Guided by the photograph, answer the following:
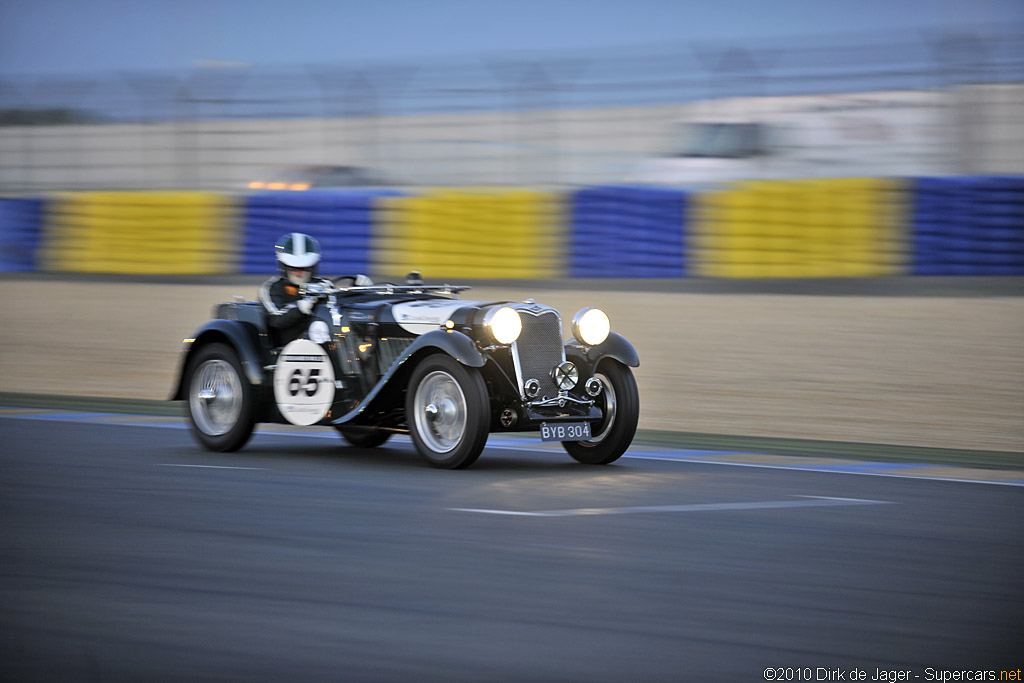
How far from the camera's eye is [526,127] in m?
20.6

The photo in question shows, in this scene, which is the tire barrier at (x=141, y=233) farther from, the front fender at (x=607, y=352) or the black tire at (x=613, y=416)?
the black tire at (x=613, y=416)

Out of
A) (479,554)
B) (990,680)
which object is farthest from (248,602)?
(990,680)

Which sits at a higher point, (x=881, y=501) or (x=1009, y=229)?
(x=1009, y=229)

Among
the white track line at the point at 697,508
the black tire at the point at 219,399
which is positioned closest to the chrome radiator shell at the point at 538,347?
the white track line at the point at 697,508

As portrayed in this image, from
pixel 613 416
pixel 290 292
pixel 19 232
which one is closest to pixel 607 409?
pixel 613 416

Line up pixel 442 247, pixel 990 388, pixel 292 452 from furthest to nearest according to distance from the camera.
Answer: pixel 442 247, pixel 990 388, pixel 292 452

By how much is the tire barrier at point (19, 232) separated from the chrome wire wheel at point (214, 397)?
525 inches

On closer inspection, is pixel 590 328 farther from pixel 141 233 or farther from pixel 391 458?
pixel 141 233

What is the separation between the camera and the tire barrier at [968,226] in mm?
16734

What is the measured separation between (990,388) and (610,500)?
632 centimetres

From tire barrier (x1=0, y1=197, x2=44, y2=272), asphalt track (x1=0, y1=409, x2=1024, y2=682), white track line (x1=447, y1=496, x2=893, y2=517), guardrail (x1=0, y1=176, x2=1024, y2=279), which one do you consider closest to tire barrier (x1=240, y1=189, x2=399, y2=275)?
guardrail (x1=0, y1=176, x2=1024, y2=279)

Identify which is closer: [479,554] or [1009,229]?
[479,554]

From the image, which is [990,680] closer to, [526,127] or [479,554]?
[479,554]

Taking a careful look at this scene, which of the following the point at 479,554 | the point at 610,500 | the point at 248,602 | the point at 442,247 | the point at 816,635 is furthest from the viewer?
the point at 442,247
